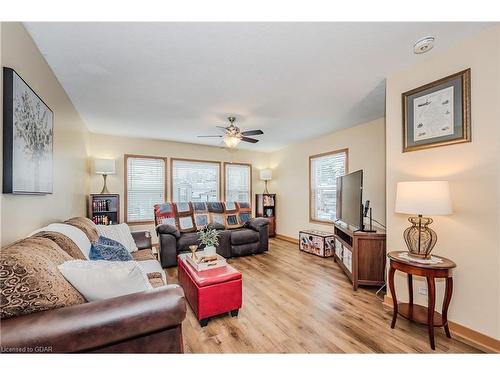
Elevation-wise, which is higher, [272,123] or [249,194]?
[272,123]

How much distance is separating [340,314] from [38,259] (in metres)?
2.43

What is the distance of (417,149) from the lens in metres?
2.13

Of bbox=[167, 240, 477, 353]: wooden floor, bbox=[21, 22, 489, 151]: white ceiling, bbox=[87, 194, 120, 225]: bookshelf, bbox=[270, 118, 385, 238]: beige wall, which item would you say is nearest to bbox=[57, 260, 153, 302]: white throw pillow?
bbox=[167, 240, 477, 353]: wooden floor

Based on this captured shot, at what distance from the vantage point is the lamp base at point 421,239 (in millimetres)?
1852

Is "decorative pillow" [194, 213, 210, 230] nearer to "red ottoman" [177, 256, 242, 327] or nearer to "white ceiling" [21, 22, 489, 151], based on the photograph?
"white ceiling" [21, 22, 489, 151]

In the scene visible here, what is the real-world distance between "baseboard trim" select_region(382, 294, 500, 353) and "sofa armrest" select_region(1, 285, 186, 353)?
226cm

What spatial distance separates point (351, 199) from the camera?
3213 millimetres

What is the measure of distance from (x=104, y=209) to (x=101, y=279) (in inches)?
136

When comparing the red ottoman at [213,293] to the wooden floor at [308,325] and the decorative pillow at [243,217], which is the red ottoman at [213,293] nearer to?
the wooden floor at [308,325]

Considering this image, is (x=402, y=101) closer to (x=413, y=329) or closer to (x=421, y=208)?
(x=421, y=208)

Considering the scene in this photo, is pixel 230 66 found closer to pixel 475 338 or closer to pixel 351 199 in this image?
pixel 351 199

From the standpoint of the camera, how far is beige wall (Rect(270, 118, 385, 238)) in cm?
367

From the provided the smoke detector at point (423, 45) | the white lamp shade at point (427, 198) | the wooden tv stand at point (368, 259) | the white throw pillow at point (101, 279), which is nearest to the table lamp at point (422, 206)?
the white lamp shade at point (427, 198)
